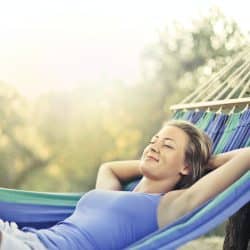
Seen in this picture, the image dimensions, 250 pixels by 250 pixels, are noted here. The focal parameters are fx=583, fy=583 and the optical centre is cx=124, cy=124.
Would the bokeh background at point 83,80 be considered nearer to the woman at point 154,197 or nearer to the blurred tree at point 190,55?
the blurred tree at point 190,55

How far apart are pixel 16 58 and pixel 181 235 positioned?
2.41 meters

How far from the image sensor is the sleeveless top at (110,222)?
5.33 ft

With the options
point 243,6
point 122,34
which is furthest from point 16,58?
point 243,6

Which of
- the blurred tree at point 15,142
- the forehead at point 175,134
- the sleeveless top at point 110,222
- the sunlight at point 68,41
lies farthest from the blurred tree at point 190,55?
the sleeveless top at point 110,222

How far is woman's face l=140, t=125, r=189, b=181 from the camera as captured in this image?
1829 millimetres

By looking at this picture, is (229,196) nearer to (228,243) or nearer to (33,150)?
(228,243)

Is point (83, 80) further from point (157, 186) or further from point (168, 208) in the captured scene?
point (168, 208)

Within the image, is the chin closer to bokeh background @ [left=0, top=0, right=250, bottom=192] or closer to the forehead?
the forehead

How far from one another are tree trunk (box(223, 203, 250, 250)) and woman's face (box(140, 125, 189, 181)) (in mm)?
432

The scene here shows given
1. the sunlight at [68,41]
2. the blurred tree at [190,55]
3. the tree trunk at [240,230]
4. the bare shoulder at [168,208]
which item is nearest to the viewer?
the bare shoulder at [168,208]

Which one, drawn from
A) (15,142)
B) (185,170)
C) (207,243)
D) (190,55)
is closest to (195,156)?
(185,170)

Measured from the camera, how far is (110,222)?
1.67 metres

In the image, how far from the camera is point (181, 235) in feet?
5.04

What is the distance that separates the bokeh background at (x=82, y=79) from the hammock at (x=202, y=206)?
127 cm
